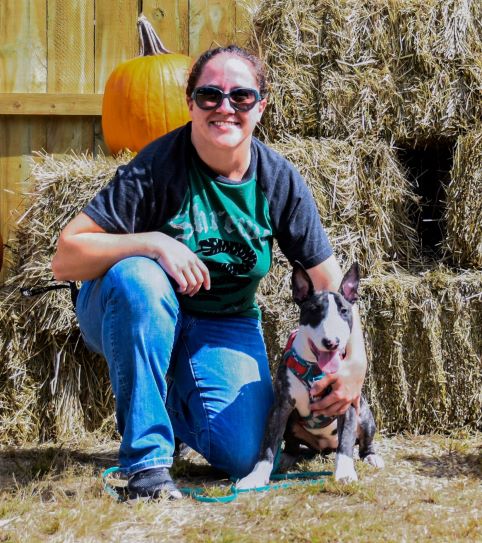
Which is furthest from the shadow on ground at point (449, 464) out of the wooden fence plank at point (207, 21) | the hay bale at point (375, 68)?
the wooden fence plank at point (207, 21)

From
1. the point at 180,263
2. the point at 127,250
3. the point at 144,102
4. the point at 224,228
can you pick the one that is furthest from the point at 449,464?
the point at 144,102

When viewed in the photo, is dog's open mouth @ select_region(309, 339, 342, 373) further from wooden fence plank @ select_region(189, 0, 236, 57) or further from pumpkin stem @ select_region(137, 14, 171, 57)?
wooden fence plank @ select_region(189, 0, 236, 57)

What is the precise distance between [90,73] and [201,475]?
9.83 ft

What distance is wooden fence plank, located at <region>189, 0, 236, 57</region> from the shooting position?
206 inches

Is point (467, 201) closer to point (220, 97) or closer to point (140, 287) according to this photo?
point (220, 97)

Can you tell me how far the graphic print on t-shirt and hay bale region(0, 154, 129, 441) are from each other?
947mm

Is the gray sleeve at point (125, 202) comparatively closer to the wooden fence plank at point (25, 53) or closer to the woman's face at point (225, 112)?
the woman's face at point (225, 112)

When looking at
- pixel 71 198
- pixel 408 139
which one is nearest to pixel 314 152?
pixel 408 139

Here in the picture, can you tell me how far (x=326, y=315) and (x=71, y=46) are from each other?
3240 mm

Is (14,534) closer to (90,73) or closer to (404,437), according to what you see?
(404,437)

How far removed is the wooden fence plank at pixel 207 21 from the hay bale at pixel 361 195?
152 centimetres

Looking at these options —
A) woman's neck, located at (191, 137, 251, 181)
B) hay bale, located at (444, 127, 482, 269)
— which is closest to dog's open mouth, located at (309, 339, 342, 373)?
woman's neck, located at (191, 137, 251, 181)

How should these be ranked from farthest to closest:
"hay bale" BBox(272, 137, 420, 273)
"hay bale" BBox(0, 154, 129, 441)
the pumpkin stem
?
the pumpkin stem
"hay bale" BBox(272, 137, 420, 273)
"hay bale" BBox(0, 154, 129, 441)

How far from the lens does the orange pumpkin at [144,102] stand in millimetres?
4367
